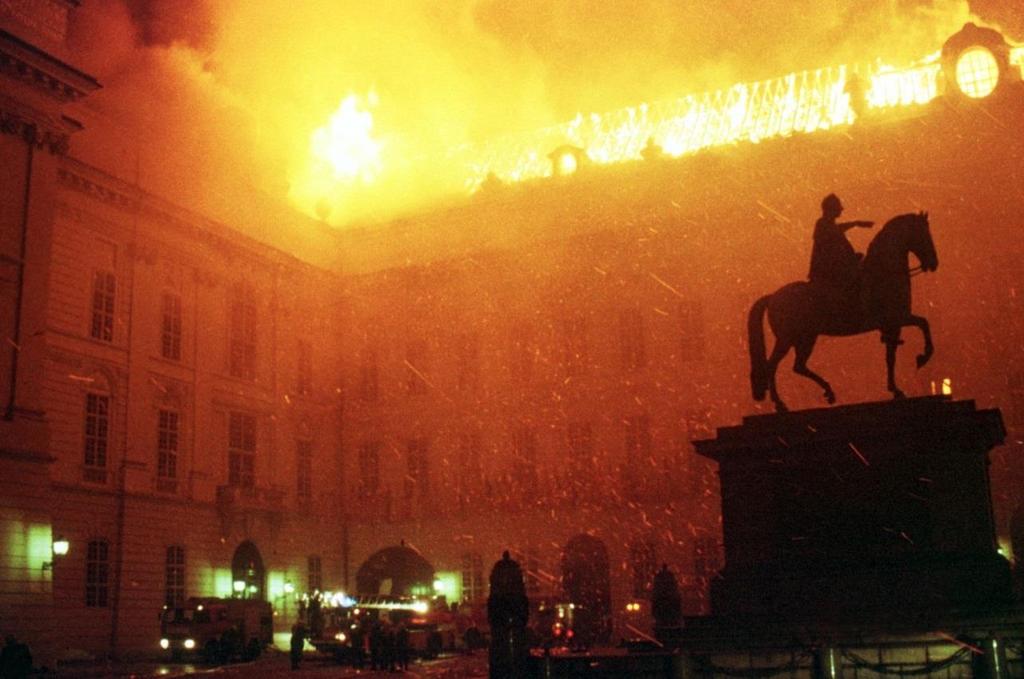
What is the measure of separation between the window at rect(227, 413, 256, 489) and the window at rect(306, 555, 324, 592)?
3.79 m

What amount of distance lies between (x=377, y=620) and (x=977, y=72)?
886 inches

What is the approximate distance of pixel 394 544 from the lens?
3766cm

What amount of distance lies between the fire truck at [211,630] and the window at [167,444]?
5106 millimetres

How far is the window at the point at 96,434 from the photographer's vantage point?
93.9 feet

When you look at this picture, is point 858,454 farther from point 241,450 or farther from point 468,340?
point 468,340

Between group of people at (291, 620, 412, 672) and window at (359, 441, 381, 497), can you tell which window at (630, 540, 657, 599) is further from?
group of people at (291, 620, 412, 672)

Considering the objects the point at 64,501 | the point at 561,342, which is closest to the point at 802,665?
the point at 64,501

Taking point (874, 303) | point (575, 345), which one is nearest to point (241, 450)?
point (575, 345)

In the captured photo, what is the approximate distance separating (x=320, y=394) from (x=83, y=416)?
10.9 m

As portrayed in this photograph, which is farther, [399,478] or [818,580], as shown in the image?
[399,478]

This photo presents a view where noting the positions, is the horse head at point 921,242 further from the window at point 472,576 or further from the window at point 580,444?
the window at point 472,576

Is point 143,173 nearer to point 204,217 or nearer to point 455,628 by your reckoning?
point 204,217

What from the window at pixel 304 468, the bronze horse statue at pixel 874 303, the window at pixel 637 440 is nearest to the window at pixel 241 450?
the window at pixel 304 468

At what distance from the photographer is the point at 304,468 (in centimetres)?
3744
